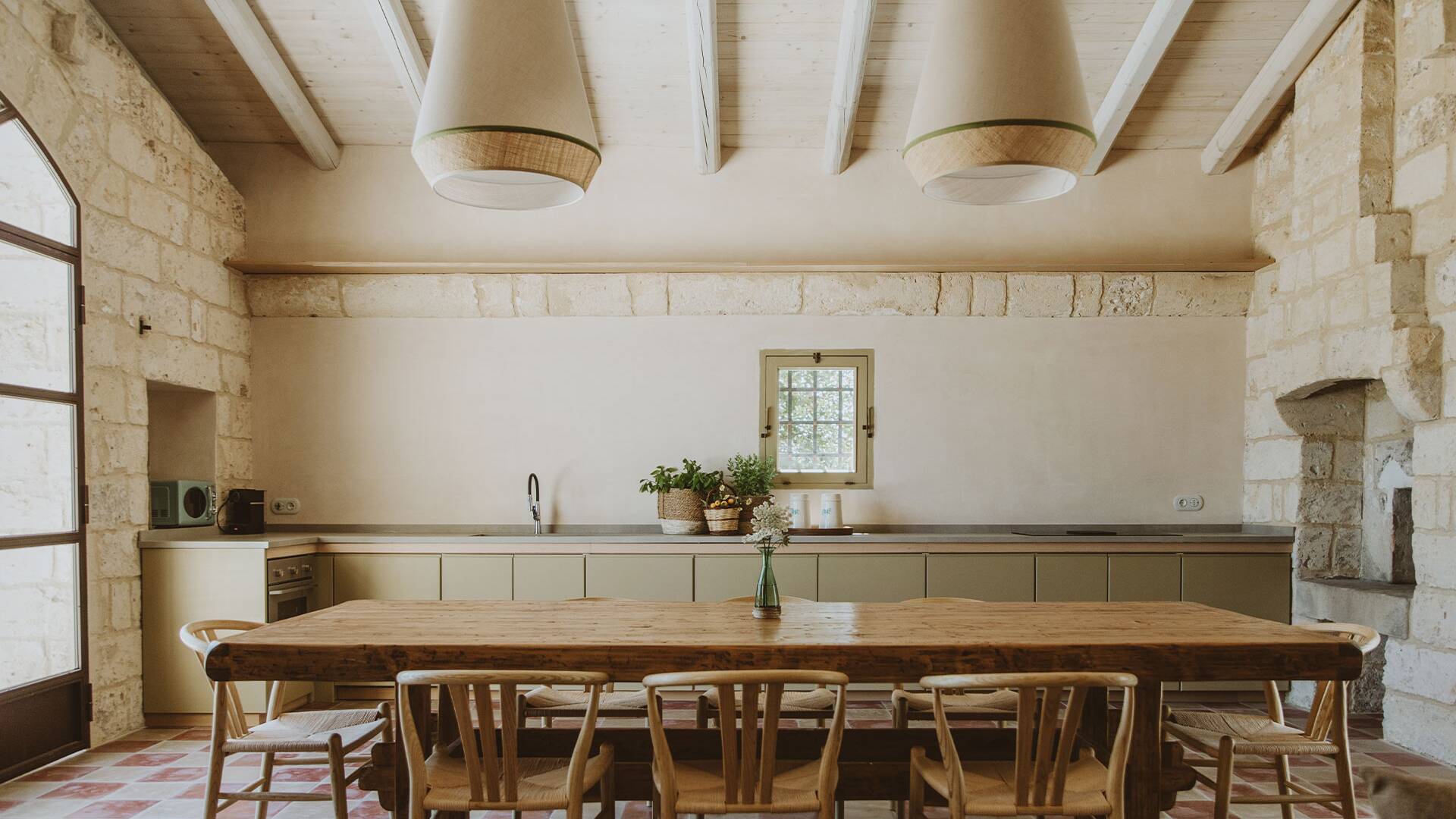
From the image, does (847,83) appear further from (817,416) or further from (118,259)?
(118,259)

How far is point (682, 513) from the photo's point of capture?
5.39 m

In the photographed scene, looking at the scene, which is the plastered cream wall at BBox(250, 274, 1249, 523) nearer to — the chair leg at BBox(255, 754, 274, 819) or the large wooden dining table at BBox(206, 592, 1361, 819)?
the chair leg at BBox(255, 754, 274, 819)

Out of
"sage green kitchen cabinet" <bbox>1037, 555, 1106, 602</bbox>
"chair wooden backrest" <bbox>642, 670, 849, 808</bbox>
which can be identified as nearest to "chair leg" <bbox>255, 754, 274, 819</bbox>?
"chair wooden backrest" <bbox>642, 670, 849, 808</bbox>

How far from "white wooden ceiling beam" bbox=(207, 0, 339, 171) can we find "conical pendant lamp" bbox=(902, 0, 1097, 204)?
152 inches

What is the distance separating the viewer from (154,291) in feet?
15.8

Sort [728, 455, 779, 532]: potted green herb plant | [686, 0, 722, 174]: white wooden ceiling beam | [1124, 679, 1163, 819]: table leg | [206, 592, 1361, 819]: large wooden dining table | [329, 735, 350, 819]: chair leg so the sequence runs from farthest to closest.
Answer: [728, 455, 779, 532]: potted green herb plant → [686, 0, 722, 174]: white wooden ceiling beam → [329, 735, 350, 819]: chair leg → [1124, 679, 1163, 819]: table leg → [206, 592, 1361, 819]: large wooden dining table

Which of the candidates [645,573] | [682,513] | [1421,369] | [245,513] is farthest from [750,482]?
[1421,369]

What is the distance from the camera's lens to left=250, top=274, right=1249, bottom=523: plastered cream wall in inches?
227

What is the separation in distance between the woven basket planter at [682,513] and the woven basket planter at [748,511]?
0.24 m

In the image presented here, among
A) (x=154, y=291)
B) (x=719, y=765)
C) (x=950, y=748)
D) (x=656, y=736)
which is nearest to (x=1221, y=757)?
(x=950, y=748)

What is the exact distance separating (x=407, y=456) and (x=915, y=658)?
13.7ft

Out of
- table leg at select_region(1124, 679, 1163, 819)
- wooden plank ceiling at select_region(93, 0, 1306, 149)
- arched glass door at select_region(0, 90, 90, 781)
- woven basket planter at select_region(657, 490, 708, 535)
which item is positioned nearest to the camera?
table leg at select_region(1124, 679, 1163, 819)

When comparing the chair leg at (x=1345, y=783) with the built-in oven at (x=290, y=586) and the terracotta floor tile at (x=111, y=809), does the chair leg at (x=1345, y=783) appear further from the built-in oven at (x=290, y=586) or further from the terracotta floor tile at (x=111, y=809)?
the built-in oven at (x=290, y=586)

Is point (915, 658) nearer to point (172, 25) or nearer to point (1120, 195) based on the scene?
point (1120, 195)
